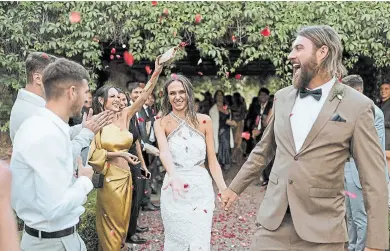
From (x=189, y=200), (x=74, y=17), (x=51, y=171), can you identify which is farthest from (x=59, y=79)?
(x=74, y=17)

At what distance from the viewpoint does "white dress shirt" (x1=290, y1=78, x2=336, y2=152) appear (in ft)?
10.9

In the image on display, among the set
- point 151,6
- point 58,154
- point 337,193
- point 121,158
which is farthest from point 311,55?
Result: point 151,6

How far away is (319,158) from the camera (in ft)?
10.6

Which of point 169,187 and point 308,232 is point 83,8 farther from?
point 308,232

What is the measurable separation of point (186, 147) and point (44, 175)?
2235mm

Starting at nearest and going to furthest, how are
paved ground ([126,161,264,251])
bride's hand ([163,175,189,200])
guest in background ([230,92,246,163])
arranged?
bride's hand ([163,175,189,200]) < paved ground ([126,161,264,251]) < guest in background ([230,92,246,163])

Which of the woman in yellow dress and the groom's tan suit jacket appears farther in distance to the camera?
the woman in yellow dress

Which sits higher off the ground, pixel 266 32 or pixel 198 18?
pixel 198 18

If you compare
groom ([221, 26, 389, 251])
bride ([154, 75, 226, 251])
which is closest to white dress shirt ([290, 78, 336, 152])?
groom ([221, 26, 389, 251])

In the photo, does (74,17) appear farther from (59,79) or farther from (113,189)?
(59,79)

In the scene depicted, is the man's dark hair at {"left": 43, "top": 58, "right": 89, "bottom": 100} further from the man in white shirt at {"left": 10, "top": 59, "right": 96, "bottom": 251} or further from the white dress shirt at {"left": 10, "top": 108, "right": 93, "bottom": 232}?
the white dress shirt at {"left": 10, "top": 108, "right": 93, "bottom": 232}

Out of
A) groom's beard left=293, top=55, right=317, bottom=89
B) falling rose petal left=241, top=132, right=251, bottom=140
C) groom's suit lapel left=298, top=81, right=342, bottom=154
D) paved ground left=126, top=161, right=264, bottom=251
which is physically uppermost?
groom's beard left=293, top=55, right=317, bottom=89

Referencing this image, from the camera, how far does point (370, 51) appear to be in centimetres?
1016

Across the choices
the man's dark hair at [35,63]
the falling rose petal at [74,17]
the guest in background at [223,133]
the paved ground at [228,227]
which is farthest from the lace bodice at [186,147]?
the guest in background at [223,133]
